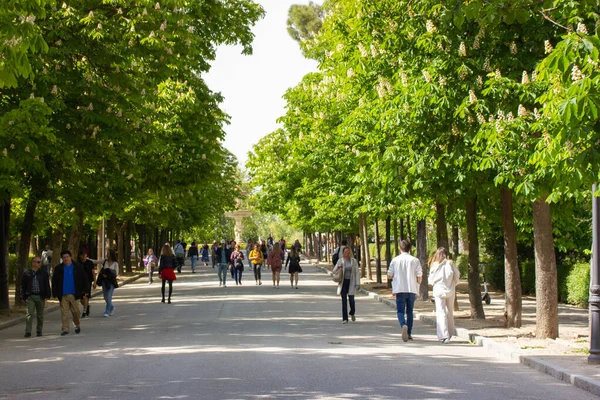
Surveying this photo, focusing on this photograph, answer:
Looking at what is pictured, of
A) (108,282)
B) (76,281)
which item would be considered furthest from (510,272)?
(108,282)

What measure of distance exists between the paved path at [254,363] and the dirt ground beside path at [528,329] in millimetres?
756

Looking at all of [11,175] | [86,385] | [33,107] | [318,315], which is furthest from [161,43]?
[86,385]

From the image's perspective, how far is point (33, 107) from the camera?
675 inches

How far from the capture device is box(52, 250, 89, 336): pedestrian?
1825cm

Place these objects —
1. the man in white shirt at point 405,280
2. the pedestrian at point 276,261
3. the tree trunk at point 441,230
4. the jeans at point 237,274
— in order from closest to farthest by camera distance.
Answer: the man in white shirt at point 405,280
the tree trunk at point 441,230
the pedestrian at point 276,261
the jeans at point 237,274

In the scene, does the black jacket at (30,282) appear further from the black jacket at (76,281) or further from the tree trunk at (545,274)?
the tree trunk at (545,274)

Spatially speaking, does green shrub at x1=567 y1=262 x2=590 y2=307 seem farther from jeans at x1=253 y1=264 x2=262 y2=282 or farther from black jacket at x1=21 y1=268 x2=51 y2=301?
jeans at x1=253 y1=264 x2=262 y2=282

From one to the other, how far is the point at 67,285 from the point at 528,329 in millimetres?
9433

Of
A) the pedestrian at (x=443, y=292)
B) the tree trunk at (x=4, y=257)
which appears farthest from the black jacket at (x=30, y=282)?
the pedestrian at (x=443, y=292)

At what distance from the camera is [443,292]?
16.2m

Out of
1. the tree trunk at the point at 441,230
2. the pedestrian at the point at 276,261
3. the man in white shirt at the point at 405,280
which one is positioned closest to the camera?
the man in white shirt at the point at 405,280

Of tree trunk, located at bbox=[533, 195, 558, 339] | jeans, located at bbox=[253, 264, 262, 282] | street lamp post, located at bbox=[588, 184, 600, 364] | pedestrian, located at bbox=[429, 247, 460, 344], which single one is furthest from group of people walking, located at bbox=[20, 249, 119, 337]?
jeans, located at bbox=[253, 264, 262, 282]

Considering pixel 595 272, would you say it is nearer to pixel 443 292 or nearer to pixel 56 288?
pixel 443 292

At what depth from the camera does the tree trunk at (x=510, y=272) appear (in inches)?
716
